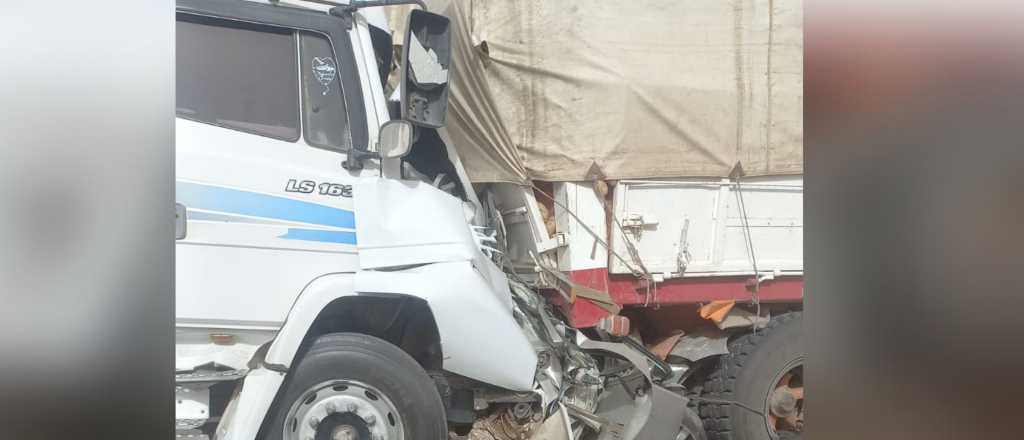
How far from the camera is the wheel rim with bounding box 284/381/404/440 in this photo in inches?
97.7

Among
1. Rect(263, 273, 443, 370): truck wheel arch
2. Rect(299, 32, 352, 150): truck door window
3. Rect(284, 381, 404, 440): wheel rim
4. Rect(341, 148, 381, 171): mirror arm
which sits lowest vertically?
Rect(284, 381, 404, 440): wheel rim

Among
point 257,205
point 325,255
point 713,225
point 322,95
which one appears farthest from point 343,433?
point 713,225

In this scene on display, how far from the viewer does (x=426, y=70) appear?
2.63m

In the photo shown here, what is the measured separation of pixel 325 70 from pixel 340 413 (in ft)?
3.93

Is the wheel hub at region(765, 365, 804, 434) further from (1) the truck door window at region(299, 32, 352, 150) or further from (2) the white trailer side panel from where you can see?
(1) the truck door window at region(299, 32, 352, 150)

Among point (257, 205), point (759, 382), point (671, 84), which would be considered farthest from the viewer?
point (759, 382)

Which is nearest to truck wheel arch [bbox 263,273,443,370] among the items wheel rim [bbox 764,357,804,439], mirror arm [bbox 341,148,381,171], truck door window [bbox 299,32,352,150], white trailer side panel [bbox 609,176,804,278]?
mirror arm [bbox 341,148,381,171]

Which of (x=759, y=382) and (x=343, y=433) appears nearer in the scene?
(x=343, y=433)

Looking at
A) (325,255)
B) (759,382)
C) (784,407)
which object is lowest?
(784,407)

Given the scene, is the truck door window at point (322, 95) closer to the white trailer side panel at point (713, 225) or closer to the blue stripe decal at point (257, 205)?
the blue stripe decal at point (257, 205)

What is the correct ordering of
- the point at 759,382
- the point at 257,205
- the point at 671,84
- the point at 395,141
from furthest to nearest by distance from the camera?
the point at 759,382
the point at 671,84
the point at 395,141
the point at 257,205

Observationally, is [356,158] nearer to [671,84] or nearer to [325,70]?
[325,70]
